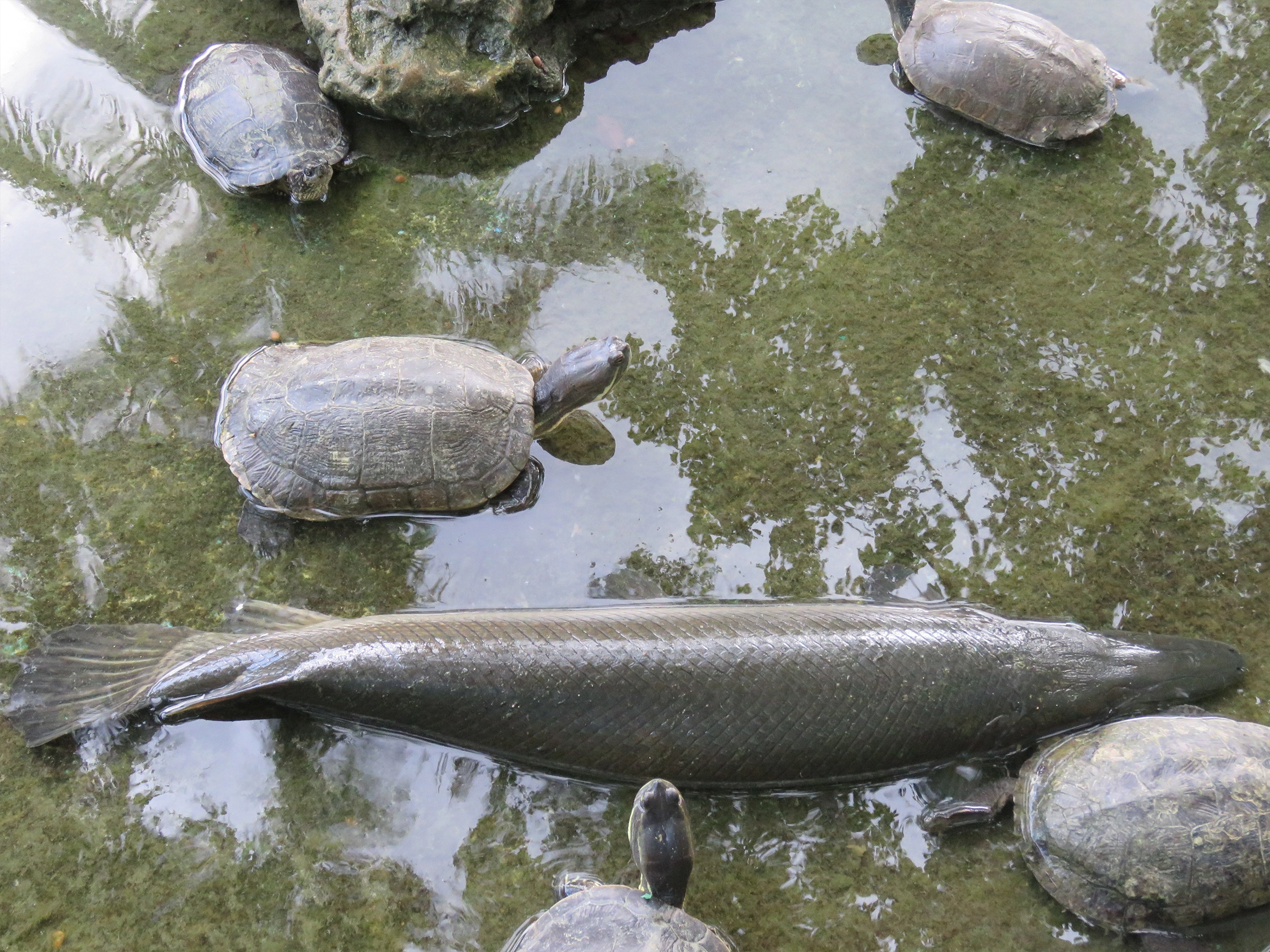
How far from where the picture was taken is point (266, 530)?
3.85 meters

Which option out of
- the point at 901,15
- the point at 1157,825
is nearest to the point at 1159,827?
the point at 1157,825

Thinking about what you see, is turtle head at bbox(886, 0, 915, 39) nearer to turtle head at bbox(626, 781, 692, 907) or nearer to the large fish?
the large fish

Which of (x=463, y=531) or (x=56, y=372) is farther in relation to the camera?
(x=56, y=372)

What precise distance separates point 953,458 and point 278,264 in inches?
133

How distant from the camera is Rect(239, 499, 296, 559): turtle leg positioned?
3834 mm

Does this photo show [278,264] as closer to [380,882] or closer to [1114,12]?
[380,882]

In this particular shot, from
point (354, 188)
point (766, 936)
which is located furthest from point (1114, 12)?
point (766, 936)

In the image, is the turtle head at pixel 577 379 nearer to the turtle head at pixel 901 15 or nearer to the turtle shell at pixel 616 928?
the turtle shell at pixel 616 928

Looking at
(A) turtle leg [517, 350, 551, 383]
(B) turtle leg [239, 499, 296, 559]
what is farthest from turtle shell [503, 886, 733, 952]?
(A) turtle leg [517, 350, 551, 383]

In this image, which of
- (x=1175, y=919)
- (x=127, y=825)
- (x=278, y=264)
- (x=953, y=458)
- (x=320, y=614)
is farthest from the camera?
(x=278, y=264)

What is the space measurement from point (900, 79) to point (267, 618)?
431cm

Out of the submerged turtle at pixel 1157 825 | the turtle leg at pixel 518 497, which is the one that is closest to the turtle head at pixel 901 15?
the turtle leg at pixel 518 497

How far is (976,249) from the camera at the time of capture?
4.51 metres

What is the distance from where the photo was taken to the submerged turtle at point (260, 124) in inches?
175
